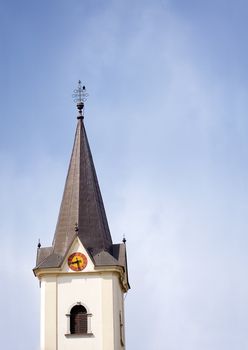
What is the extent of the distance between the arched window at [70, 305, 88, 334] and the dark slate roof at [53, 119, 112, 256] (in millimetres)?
3350

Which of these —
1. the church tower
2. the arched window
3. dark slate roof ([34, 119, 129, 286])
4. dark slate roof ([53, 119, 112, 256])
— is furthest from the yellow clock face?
the arched window

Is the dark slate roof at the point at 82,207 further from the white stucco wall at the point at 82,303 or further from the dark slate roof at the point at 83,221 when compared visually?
the white stucco wall at the point at 82,303

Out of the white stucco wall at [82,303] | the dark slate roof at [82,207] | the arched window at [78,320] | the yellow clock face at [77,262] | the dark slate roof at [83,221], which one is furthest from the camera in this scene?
the dark slate roof at [82,207]

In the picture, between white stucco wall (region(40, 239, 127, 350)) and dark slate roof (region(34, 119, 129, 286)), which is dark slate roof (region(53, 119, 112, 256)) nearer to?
dark slate roof (region(34, 119, 129, 286))

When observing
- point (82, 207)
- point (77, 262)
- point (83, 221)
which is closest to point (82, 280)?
point (77, 262)

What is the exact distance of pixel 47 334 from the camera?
43656 mm

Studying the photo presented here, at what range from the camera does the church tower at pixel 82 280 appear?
43562mm

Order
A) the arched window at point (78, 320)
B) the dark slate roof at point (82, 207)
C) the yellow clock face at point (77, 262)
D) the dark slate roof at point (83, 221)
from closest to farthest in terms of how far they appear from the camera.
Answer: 1. the arched window at point (78, 320)
2. the yellow clock face at point (77, 262)
3. the dark slate roof at point (83, 221)
4. the dark slate roof at point (82, 207)

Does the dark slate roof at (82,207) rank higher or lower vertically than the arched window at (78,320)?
higher

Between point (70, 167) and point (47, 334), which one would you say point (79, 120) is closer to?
point (70, 167)

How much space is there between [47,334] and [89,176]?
10.1 metres

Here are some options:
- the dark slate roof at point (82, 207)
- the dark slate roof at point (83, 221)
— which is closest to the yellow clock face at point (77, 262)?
the dark slate roof at point (83, 221)

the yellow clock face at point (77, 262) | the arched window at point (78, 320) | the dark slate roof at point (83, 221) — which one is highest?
the dark slate roof at point (83, 221)

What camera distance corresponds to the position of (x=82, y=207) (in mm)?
47375
